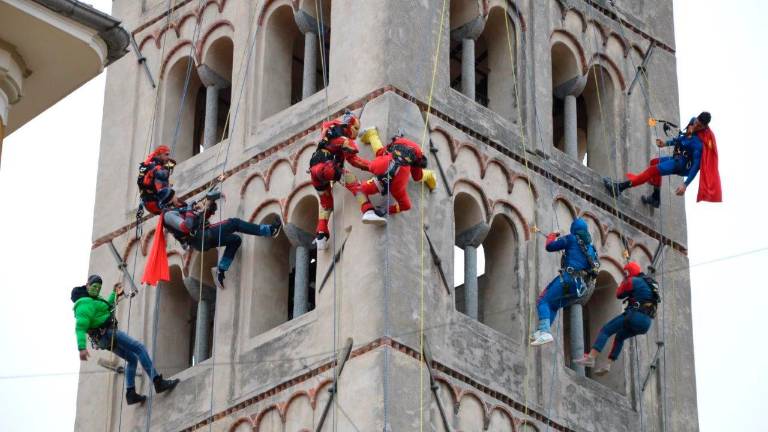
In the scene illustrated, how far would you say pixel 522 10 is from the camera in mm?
36875

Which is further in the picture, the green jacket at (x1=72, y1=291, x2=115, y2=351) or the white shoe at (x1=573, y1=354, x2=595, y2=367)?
the white shoe at (x1=573, y1=354, x2=595, y2=367)

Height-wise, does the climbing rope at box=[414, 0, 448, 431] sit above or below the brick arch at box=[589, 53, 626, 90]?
below

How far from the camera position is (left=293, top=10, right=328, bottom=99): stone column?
3578 centimetres

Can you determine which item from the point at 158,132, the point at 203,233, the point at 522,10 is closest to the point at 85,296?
the point at 203,233

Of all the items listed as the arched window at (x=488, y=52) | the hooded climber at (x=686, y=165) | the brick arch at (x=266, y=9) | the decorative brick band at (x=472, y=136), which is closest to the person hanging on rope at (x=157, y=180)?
the decorative brick band at (x=472, y=136)

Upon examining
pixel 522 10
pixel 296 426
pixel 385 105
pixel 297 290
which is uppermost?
pixel 522 10

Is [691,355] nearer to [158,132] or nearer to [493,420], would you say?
[493,420]

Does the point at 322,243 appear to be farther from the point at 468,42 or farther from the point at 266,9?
the point at 266,9

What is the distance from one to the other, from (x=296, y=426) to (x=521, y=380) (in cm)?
311

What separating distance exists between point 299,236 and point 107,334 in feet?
9.49

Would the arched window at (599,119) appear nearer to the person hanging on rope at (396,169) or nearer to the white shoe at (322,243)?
the person hanging on rope at (396,169)

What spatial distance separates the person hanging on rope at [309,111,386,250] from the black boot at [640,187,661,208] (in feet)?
19.4

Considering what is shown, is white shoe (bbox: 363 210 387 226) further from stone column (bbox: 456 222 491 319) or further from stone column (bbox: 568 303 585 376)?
stone column (bbox: 568 303 585 376)

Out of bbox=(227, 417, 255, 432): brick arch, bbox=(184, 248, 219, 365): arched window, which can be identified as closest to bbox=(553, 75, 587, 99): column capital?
bbox=(184, 248, 219, 365): arched window
